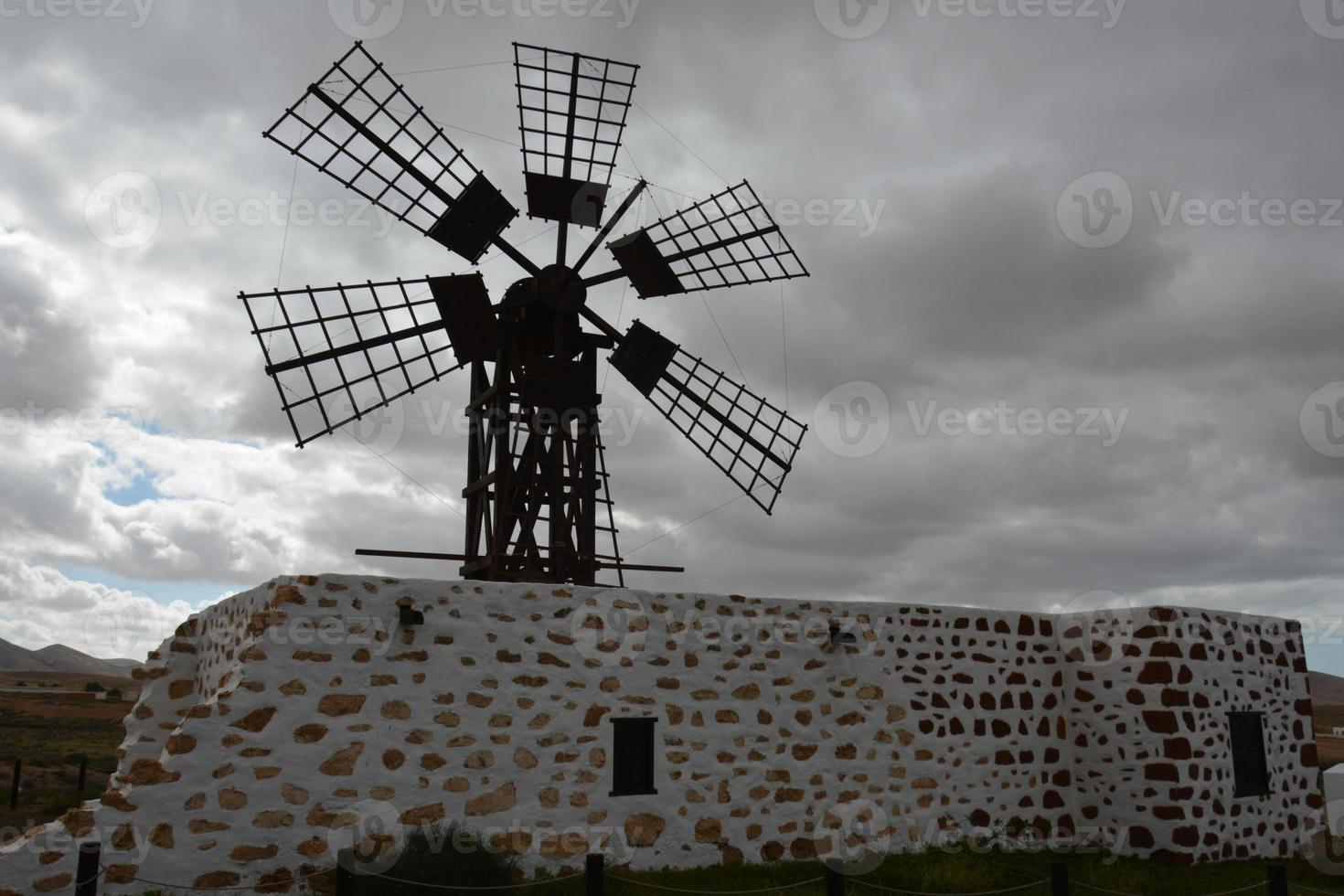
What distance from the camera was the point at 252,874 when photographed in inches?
277

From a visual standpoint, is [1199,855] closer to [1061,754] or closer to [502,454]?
[1061,754]

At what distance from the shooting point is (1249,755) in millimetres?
11102

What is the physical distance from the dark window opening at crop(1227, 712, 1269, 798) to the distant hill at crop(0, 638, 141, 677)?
8512 cm

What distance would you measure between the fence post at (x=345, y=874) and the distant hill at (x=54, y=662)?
Answer: 84921mm

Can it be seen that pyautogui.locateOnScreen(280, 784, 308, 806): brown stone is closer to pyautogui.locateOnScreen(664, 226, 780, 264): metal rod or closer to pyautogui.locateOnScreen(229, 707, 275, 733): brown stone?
pyautogui.locateOnScreen(229, 707, 275, 733): brown stone

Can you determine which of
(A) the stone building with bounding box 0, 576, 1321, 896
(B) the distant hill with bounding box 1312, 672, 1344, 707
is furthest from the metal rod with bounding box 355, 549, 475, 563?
(B) the distant hill with bounding box 1312, 672, 1344, 707

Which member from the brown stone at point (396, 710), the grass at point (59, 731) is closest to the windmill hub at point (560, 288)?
the brown stone at point (396, 710)

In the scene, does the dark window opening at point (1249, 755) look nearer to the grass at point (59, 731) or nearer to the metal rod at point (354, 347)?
the metal rod at point (354, 347)

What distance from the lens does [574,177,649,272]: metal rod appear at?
39.7ft

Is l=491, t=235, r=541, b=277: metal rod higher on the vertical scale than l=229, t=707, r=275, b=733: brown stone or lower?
higher

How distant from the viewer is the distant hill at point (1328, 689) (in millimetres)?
73581

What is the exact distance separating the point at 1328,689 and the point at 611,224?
85.8 metres

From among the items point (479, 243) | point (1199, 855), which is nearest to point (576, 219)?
point (479, 243)

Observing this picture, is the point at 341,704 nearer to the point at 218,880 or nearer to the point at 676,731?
the point at 218,880
